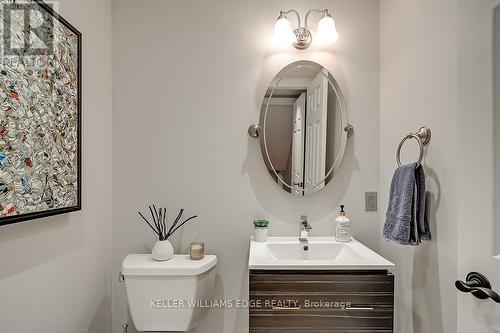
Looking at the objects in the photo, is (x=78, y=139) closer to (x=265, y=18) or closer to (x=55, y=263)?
(x=55, y=263)

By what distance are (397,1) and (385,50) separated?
25 centimetres

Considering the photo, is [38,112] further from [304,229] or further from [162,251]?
[304,229]

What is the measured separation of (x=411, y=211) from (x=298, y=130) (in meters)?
0.76

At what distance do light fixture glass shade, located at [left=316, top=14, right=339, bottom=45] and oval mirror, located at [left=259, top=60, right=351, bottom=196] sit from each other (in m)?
0.14

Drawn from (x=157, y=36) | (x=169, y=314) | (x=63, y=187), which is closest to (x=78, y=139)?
(x=63, y=187)

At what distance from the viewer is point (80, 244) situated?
60.3 inches

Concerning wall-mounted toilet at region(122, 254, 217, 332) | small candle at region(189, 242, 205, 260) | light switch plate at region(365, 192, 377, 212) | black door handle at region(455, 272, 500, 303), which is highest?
light switch plate at region(365, 192, 377, 212)

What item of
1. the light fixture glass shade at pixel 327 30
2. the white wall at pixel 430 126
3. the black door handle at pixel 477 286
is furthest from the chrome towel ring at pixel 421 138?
the light fixture glass shade at pixel 327 30

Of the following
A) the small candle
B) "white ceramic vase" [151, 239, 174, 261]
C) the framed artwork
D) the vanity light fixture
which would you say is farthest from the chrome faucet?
the framed artwork

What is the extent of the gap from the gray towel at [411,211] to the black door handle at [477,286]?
Result: 236 mm

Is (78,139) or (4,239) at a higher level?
(78,139)

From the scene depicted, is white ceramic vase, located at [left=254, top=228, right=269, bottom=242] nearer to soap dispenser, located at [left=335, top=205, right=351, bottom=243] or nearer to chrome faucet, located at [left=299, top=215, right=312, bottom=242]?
chrome faucet, located at [left=299, top=215, right=312, bottom=242]

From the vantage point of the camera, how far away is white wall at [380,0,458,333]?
3.89 ft

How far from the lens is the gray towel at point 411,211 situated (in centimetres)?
127
